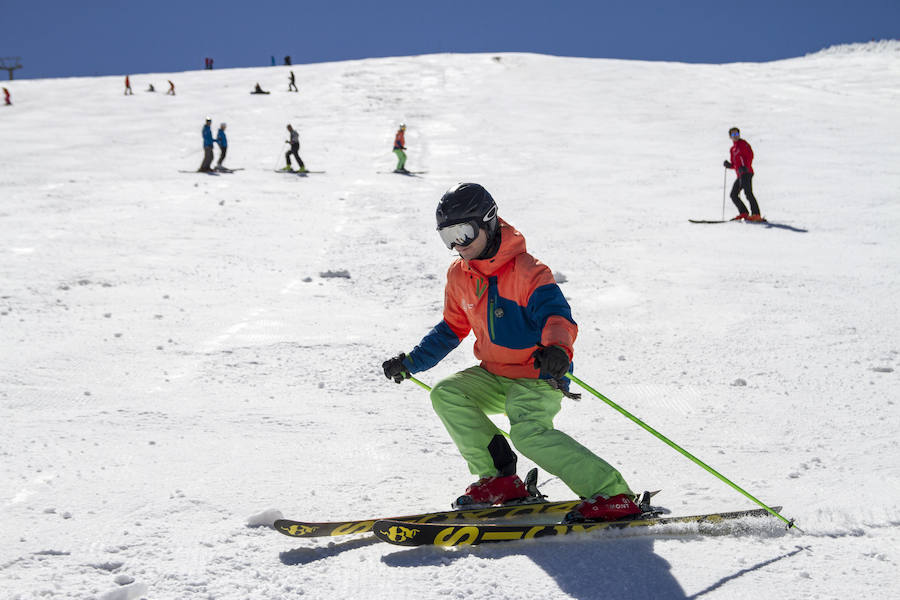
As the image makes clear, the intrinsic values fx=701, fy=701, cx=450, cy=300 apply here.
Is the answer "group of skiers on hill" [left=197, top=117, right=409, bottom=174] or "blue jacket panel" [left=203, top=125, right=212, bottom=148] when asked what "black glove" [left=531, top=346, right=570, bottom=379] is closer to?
"group of skiers on hill" [left=197, top=117, right=409, bottom=174]

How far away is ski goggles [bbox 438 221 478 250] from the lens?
3.08 meters

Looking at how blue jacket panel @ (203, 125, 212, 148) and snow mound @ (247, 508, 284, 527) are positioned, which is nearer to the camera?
snow mound @ (247, 508, 284, 527)

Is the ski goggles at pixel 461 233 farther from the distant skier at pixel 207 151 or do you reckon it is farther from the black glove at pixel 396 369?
the distant skier at pixel 207 151

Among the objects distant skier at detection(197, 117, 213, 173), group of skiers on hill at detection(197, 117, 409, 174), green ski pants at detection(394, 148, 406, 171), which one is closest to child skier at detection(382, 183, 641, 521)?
green ski pants at detection(394, 148, 406, 171)

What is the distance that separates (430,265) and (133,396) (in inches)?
191

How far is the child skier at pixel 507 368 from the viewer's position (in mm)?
2945

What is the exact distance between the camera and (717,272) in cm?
864

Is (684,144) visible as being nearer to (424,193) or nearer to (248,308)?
(424,193)

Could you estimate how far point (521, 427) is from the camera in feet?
10.0

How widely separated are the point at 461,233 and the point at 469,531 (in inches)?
49.5

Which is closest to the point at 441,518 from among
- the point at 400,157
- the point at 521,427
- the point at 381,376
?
the point at 521,427

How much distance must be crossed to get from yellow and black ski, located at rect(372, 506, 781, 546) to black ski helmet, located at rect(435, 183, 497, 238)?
1250 mm

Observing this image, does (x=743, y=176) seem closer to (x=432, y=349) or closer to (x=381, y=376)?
(x=381, y=376)

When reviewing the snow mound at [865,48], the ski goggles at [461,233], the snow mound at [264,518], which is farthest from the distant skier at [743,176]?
the snow mound at [865,48]
